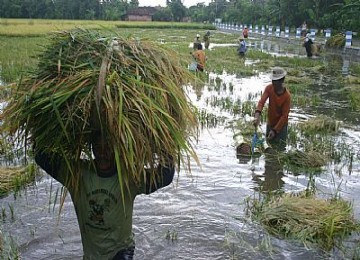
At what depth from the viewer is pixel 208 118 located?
8.22 m

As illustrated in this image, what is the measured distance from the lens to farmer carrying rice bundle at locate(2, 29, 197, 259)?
2098 millimetres

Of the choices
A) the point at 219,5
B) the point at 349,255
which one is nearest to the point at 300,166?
the point at 349,255

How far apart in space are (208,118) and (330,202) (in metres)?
4.10

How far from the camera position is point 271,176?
5.60 meters

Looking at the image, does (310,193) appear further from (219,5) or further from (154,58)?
(219,5)

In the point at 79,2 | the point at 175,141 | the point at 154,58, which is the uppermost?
the point at 79,2

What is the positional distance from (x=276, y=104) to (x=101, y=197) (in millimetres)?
4032

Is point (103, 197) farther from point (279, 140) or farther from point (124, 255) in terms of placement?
point (279, 140)

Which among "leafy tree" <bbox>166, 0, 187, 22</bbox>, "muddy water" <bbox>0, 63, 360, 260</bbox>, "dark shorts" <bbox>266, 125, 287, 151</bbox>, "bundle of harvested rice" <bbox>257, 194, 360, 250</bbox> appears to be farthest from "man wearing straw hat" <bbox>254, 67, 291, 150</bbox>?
"leafy tree" <bbox>166, 0, 187, 22</bbox>

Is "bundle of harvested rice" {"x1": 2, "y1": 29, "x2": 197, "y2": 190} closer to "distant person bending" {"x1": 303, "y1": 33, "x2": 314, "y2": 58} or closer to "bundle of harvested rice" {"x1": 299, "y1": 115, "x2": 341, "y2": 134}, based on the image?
"bundle of harvested rice" {"x1": 299, "y1": 115, "x2": 341, "y2": 134}

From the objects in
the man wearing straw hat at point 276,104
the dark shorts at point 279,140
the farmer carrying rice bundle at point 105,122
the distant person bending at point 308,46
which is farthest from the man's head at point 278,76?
the distant person bending at point 308,46

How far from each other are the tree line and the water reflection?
22.3m

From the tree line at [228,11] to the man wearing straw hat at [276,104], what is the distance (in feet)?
72.3

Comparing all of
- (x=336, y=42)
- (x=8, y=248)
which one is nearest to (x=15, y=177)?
(x=8, y=248)
